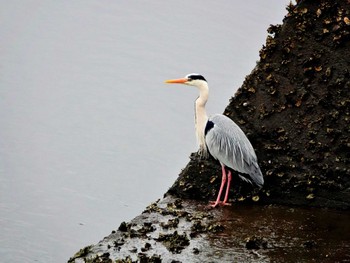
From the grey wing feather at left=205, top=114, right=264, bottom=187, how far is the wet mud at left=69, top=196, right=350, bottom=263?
366 mm

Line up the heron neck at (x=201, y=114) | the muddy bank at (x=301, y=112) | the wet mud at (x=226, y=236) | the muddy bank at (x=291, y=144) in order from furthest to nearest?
the heron neck at (x=201, y=114) → the muddy bank at (x=301, y=112) → the muddy bank at (x=291, y=144) → the wet mud at (x=226, y=236)

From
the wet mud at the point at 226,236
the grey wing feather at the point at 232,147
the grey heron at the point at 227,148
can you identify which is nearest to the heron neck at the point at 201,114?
the grey heron at the point at 227,148

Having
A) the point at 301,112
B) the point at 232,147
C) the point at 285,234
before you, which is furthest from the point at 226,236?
the point at 301,112

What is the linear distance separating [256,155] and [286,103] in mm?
571

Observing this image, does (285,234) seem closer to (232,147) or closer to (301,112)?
(232,147)

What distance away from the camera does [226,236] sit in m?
6.12

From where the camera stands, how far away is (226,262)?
5.60 meters

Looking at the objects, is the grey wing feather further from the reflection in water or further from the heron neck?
the reflection in water

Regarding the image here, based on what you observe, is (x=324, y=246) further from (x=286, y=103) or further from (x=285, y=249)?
(x=286, y=103)

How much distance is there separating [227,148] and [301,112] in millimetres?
790

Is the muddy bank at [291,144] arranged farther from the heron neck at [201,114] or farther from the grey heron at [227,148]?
the heron neck at [201,114]

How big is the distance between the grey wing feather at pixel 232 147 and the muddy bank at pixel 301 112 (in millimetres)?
164

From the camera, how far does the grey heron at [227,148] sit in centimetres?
686

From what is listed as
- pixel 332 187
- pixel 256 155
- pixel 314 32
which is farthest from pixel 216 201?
pixel 314 32
